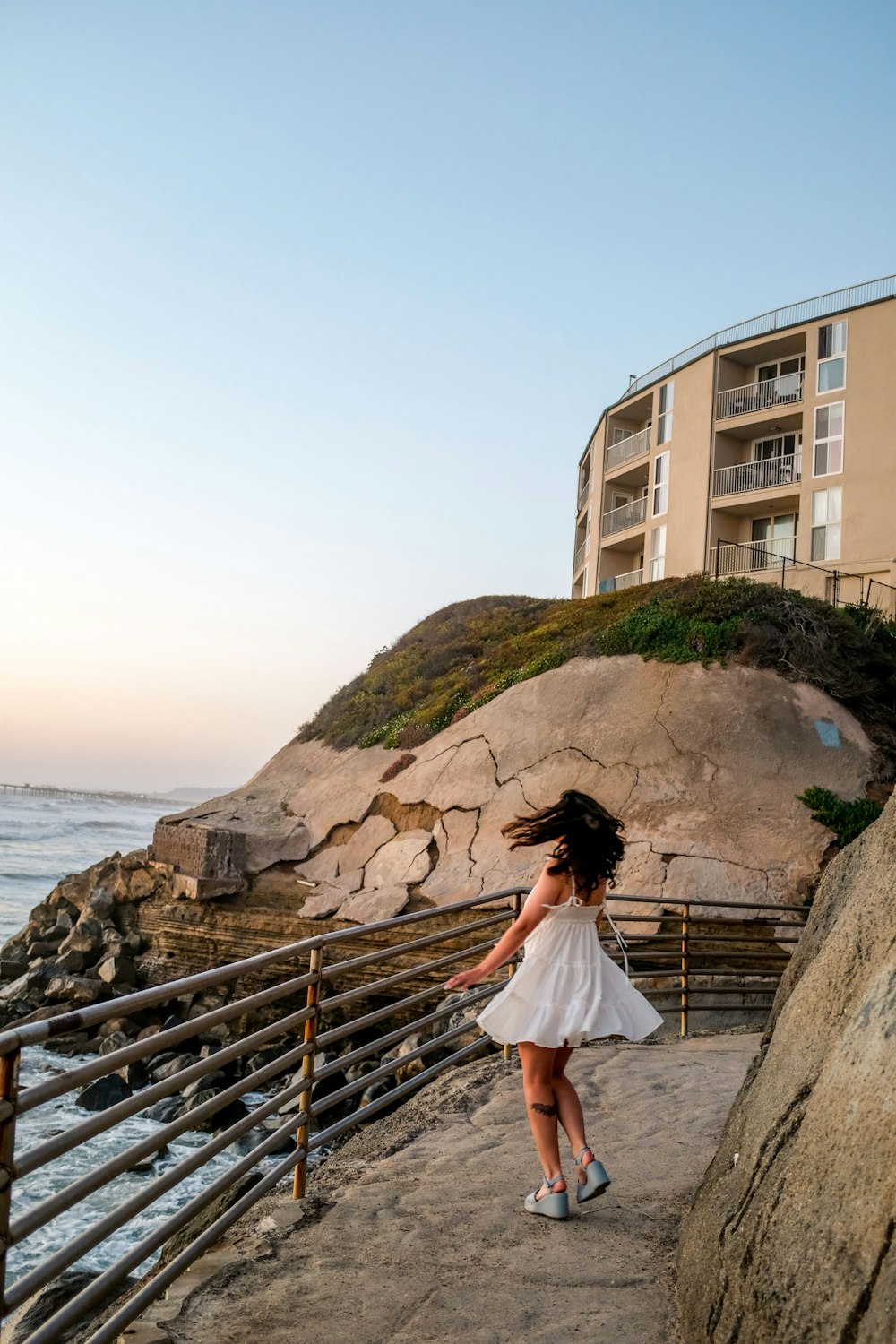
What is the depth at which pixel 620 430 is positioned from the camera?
38.2 meters

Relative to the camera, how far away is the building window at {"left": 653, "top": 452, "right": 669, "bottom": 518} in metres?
33.6

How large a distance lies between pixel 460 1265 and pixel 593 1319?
0.59 meters

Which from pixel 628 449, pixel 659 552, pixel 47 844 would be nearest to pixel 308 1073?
pixel 659 552

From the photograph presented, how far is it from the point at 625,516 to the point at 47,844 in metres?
36.0

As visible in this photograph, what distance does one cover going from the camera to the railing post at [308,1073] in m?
4.20

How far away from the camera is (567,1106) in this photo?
13.7 ft

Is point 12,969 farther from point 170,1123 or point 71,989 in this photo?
point 170,1123

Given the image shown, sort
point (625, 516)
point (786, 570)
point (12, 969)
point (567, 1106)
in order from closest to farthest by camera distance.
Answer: point (567, 1106)
point (12, 969)
point (786, 570)
point (625, 516)

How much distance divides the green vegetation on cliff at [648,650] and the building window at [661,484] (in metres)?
9.61

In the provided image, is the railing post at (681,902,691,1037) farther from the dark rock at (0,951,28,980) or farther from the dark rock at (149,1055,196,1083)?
the dark rock at (0,951,28,980)

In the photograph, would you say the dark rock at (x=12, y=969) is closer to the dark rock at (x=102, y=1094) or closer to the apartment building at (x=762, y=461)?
the dark rock at (x=102, y=1094)

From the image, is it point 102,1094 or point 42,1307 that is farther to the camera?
point 102,1094

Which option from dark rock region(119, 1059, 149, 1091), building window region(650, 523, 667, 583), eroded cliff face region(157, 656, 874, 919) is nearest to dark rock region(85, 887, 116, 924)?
eroded cliff face region(157, 656, 874, 919)

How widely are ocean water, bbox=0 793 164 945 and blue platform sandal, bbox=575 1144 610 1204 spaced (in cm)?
2213
